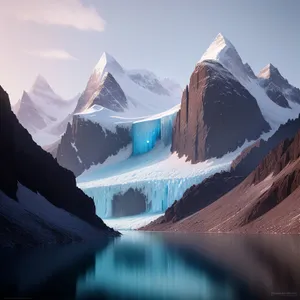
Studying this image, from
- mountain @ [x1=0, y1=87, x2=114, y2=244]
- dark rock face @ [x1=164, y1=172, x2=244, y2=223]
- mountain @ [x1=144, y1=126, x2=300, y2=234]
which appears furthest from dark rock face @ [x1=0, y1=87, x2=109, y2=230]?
dark rock face @ [x1=164, y1=172, x2=244, y2=223]

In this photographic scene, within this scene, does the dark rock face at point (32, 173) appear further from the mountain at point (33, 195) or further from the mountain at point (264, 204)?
the mountain at point (264, 204)

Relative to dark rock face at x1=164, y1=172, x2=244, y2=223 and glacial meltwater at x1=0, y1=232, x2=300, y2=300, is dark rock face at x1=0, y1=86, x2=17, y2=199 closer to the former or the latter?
glacial meltwater at x1=0, y1=232, x2=300, y2=300

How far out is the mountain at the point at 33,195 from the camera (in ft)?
233

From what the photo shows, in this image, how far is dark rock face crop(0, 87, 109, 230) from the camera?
84.1m

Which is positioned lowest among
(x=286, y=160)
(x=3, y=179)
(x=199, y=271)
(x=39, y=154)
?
→ (x=199, y=271)

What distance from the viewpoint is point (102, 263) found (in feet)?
147

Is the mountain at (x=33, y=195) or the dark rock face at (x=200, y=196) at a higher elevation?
the dark rock face at (x=200, y=196)

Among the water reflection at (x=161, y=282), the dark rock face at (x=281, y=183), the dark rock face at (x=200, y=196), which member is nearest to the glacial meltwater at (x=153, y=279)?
the water reflection at (x=161, y=282)

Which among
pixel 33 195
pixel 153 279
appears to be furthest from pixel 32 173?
pixel 153 279

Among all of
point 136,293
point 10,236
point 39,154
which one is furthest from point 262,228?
point 136,293

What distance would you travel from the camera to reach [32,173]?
10525 centimetres

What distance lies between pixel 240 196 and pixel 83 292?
5234 inches

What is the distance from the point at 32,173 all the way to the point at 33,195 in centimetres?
1412

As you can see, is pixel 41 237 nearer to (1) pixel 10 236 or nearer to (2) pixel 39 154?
(1) pixel 10 236
